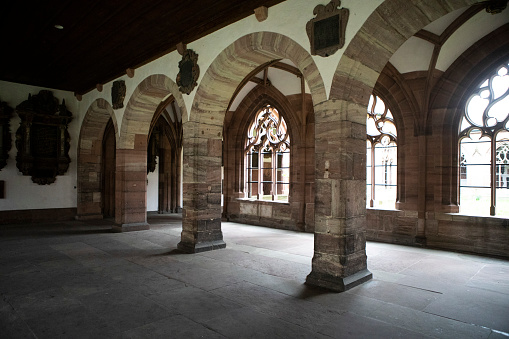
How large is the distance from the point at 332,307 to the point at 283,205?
18.1 ft

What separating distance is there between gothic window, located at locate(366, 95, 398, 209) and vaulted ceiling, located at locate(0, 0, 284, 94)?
390cm

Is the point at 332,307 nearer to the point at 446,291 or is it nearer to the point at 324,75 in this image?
the point at 446,291

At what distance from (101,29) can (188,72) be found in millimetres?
1533

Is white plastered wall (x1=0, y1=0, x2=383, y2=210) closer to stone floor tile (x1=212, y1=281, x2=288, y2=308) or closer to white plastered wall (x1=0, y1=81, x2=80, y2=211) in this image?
white plastered wall (x1=0, y1=81, x2=80, y2=211)

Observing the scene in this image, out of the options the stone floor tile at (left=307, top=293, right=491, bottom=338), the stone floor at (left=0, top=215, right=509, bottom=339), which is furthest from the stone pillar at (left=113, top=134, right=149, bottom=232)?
the stone floor tile at (left=307, top=293, right=491, bottom=338)

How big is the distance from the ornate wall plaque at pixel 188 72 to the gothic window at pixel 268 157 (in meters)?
3.55

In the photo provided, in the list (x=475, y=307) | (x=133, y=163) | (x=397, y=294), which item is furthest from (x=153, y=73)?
(x=475, y=307)

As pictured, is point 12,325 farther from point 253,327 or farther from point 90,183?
point 90,183

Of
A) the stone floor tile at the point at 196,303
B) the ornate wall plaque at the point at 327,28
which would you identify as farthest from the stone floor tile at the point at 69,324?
the ornate wall plaque at the point at 327,28

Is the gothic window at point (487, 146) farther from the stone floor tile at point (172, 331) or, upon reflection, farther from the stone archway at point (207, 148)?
the stone floor tile at point (172, 331)

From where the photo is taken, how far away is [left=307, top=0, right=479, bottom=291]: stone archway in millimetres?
3908

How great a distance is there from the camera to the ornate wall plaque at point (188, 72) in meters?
5.97

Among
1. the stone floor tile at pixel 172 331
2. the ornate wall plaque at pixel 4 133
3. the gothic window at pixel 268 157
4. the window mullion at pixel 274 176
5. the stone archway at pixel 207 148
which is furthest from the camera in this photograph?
the window mullion at pixel 274 176

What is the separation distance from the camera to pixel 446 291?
3926 mm
